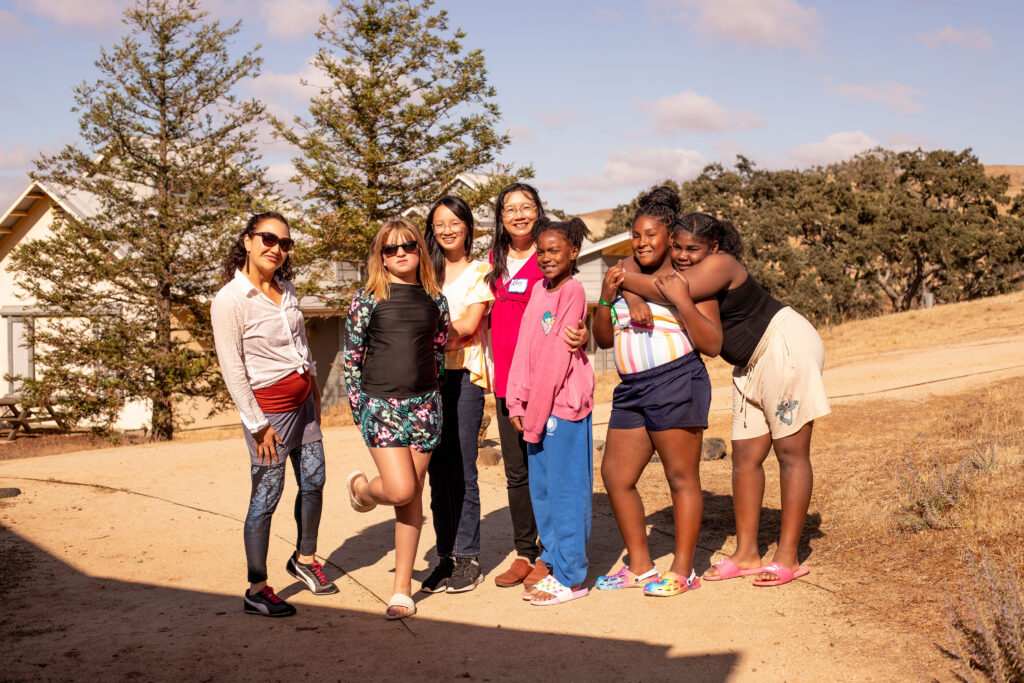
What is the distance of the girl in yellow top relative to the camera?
5137 millimetres

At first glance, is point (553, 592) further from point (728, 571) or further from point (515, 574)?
point (728, 571)

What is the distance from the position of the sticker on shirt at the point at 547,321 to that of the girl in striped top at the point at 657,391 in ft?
0.86

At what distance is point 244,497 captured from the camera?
25.3 ft

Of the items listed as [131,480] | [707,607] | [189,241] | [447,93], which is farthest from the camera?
[447,93]

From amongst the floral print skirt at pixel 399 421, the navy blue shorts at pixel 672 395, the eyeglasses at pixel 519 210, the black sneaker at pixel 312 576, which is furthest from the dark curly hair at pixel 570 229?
the black sneaker at pixel 312 576

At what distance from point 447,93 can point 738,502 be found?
13.9m

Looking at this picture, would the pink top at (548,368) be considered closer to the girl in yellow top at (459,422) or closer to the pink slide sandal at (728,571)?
the girl in yellow top at (459,422)

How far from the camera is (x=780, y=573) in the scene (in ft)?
16.2

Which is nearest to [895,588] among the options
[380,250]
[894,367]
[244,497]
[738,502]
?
[738,502]

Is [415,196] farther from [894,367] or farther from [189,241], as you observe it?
[894,367]

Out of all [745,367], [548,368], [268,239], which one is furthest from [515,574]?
[268,239]

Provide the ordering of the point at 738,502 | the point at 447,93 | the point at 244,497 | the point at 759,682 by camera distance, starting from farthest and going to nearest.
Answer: the point at 447,93
the point at 244,497
the point at 738,502
the point at 759,682

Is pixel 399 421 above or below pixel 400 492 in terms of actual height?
above

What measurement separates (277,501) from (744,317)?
2.75m
